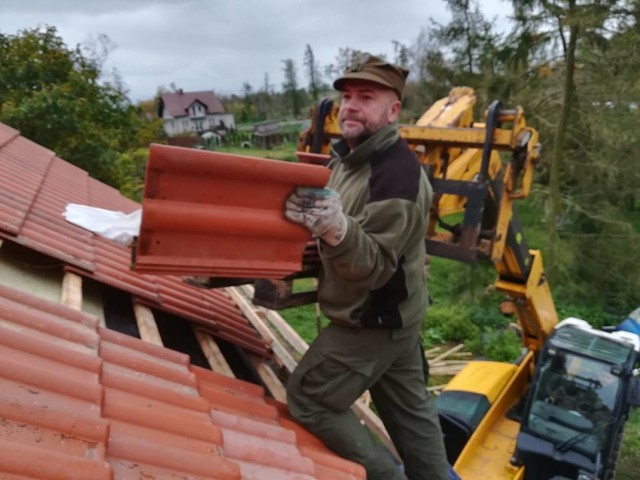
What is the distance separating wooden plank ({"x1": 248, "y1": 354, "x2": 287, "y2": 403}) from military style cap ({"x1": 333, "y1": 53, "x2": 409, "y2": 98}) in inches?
65.3

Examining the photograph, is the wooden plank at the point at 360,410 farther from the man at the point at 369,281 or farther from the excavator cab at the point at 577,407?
the excavator cab at the point at 577,407

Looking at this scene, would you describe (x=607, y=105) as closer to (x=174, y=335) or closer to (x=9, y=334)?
(x=174, y=335)

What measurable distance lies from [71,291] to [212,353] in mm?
807

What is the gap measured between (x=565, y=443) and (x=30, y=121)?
12.0 meters

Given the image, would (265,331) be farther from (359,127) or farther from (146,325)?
(359,127)

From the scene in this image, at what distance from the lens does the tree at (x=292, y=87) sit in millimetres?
70688

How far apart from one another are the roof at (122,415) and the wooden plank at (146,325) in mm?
174

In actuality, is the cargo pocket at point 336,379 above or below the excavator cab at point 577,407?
above

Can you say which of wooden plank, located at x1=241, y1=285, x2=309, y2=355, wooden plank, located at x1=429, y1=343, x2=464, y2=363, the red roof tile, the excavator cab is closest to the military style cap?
the red roof tile

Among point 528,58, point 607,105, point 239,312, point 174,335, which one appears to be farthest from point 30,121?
point 607,105

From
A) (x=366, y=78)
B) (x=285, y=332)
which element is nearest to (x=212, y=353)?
(x=366, y=78)

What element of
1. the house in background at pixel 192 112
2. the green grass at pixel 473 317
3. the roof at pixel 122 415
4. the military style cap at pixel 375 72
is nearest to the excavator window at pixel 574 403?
the roof at pixel 122 415

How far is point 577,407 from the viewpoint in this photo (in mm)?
5672

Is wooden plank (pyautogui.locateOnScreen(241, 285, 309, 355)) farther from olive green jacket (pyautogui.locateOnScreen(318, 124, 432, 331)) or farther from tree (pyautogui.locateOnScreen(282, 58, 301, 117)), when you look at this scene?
tree (pyautogui.locateOnScreen(282, 58, 301, 117))
